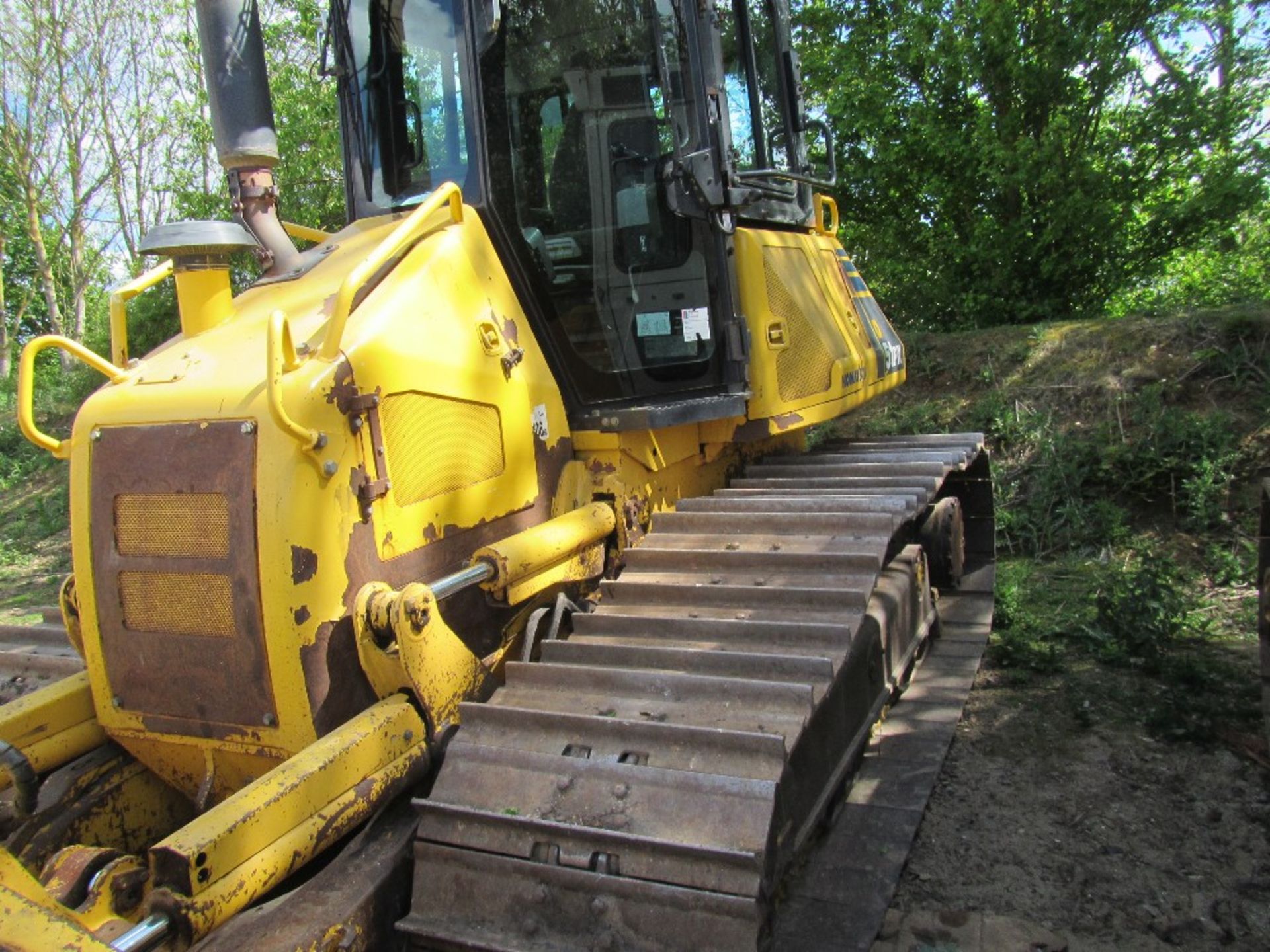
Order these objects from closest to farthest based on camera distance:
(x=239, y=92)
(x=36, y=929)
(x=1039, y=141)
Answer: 1. (x=36, y=929)
2. (x=239, y=92)
3. (x=1039, y=141)

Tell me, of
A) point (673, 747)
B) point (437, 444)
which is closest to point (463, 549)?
point (437, 444)

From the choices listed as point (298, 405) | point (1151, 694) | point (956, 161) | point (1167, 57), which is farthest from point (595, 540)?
point (1167, 57)

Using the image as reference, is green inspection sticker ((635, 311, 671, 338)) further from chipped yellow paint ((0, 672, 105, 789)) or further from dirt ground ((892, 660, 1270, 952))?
chipped yellow paint ((0, 672, 105, 789))

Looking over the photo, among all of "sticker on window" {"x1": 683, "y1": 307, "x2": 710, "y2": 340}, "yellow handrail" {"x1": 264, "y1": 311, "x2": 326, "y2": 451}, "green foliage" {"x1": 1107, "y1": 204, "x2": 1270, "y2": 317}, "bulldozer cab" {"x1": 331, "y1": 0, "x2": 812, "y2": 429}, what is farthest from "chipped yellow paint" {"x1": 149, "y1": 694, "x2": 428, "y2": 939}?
"green foliage" {"x1": 1107, "y1": 204, "x2": 1270, "y2": 317}

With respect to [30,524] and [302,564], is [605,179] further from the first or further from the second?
[30,524]

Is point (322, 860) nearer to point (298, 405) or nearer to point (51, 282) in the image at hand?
point (298, 405)

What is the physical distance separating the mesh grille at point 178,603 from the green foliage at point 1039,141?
8061mm

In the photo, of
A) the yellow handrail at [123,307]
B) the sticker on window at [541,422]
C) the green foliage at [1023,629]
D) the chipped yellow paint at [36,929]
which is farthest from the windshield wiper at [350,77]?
the green foliage at [1023,629]

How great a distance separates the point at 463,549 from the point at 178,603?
28.9 inches

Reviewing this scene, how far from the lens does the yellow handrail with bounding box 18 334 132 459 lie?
2656 millimetres

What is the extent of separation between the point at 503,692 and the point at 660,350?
1.36m

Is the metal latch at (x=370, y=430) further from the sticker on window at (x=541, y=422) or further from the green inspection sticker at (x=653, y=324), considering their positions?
the green inspection sticker at (x=653, y=324)

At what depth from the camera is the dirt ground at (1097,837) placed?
2.90 m

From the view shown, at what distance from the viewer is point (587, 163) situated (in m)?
3.38
